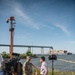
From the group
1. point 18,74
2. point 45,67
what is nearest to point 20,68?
point 18,74

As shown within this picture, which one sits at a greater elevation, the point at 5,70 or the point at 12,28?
the point at 12,28

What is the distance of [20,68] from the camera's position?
6.76m

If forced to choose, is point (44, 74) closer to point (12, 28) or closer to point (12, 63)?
point (12, 63)

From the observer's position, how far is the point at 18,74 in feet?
22.2

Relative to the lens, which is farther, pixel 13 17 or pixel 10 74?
pixel 13 17

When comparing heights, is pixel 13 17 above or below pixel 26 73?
above

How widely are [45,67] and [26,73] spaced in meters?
0.66

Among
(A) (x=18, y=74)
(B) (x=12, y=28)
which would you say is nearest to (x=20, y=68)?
(A) (x=18, y=74)

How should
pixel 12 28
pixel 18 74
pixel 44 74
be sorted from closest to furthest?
pixel 44 74
pixel 18 74
pixel 12 28

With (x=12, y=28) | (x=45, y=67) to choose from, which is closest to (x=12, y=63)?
(x=45, y=67)

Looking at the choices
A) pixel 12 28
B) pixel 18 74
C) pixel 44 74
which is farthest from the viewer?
pixel 12 28

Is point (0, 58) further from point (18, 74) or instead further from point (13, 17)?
point (13, 17)

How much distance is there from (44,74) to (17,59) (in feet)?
2.30

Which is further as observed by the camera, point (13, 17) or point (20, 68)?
point (13, 17)
